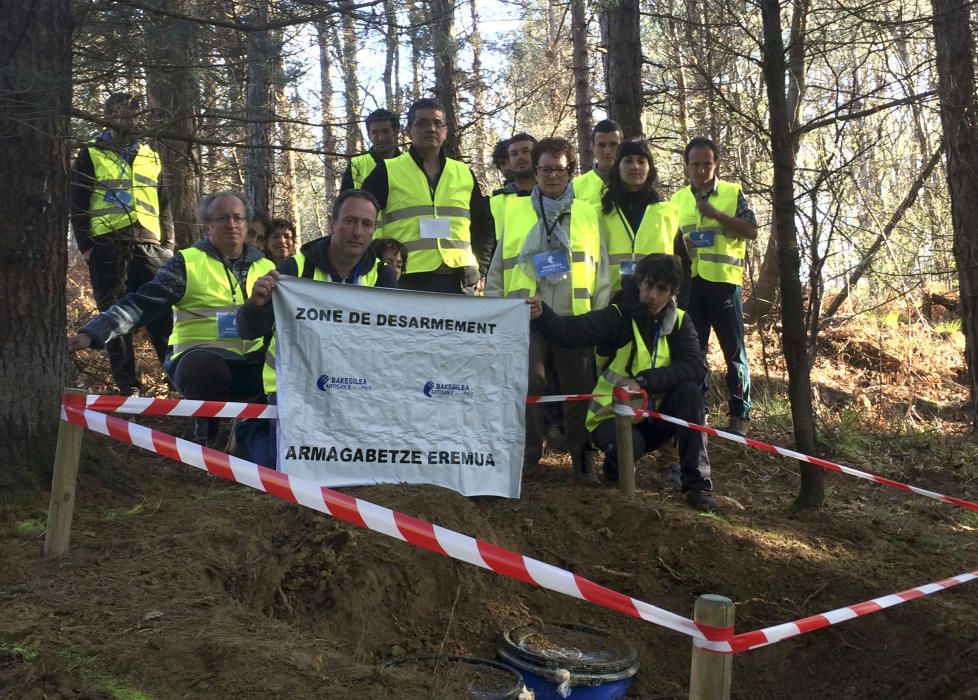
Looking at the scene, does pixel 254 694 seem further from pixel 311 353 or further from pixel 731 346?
pixel 731 346

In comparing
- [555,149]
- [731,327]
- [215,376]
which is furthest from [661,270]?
[215,376]

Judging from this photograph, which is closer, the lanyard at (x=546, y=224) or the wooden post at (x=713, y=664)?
the wooden post at (x=713, y=664)

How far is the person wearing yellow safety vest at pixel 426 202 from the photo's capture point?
6309 mm

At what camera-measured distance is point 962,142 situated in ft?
25.5

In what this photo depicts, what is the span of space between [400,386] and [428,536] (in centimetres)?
205

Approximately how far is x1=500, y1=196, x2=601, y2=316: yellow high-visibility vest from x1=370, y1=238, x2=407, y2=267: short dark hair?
28.8 inches

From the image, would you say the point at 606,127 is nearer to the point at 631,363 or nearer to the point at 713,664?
the point at 631,363

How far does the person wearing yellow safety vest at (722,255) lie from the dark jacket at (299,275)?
272cm

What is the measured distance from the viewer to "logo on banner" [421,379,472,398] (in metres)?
4.91

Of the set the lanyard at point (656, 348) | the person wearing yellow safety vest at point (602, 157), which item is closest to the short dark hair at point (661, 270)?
the lanyard at point (656, 348)

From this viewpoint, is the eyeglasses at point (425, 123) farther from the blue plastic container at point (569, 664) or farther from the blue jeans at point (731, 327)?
the blue plastic container at point (569, 664)

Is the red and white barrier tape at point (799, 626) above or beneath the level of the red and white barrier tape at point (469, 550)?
beneath

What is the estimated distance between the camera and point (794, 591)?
480 centimetres

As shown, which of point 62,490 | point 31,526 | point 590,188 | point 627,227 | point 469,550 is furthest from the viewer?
point 590,188
